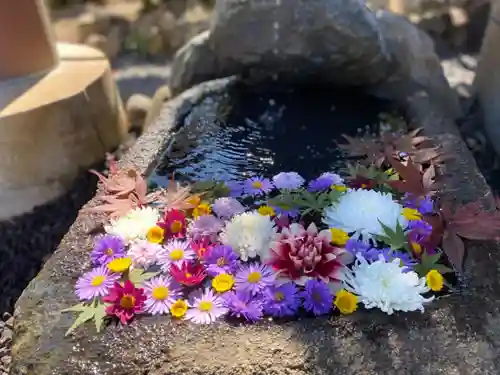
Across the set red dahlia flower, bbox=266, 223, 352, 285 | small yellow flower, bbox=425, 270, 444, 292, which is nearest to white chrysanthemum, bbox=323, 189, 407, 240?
red dahlia flower, bbox=266, 223, 352, 285

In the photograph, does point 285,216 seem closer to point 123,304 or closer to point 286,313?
point 286,313

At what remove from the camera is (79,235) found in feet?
6.50

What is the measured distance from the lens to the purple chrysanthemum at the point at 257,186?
2.15 metres

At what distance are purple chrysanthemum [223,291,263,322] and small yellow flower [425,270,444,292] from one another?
46 cm

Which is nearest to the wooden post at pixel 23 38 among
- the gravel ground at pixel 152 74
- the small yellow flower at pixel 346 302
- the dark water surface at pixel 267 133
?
the dark water surface at pixel 267 133

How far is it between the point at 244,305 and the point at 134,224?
1.71ft

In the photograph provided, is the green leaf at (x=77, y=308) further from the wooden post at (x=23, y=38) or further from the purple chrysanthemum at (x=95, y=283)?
the wooden post at (x=23, y=38)

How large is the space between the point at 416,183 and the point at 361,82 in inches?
46.2

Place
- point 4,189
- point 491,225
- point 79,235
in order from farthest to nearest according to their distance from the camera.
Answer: point 4,189, point 79,235, point 491,225

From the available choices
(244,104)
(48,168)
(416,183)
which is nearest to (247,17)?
(244,104)

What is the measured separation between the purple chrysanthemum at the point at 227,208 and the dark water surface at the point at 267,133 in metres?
0.31

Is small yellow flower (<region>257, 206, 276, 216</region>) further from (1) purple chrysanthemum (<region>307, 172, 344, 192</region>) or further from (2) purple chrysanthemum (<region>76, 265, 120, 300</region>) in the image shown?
(2) purple chrysanthemum (<region>76, 265, 120, 300</region>)

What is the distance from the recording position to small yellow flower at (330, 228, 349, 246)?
180 cm

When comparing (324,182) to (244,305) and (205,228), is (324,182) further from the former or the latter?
(244,305)
